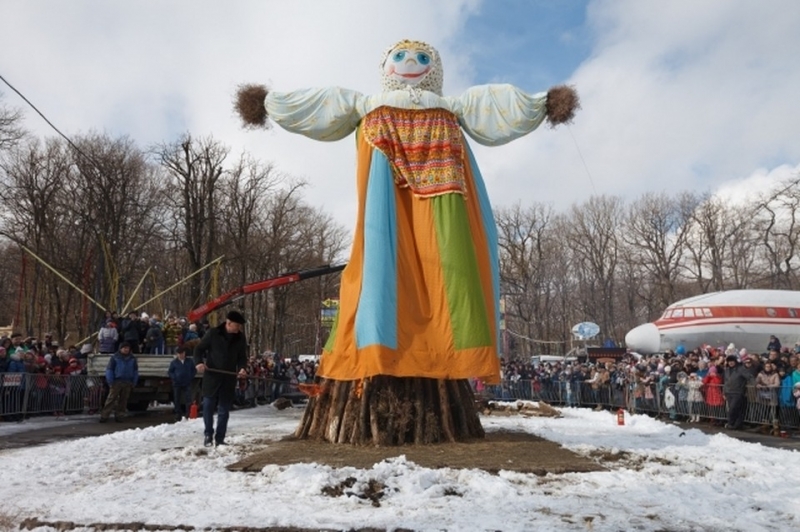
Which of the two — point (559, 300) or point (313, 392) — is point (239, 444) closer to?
point (313, 392)

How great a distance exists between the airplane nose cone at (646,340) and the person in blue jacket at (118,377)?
2229cm

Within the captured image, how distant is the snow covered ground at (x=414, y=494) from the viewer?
4309 millimetres

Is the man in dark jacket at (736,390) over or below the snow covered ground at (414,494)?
over

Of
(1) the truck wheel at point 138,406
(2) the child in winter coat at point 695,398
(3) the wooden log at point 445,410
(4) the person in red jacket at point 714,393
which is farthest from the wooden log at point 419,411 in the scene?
(1) the truck wheel at point 138,406

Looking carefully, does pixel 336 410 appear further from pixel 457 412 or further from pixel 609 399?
pixel 609 399

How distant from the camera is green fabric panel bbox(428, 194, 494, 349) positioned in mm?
7692

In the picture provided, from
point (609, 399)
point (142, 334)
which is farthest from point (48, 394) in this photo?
point (609, 399)

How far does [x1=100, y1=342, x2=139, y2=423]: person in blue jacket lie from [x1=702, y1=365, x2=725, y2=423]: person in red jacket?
12240mm

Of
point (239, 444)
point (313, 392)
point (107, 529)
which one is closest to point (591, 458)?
point (313, 392)

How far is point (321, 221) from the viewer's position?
42.4m

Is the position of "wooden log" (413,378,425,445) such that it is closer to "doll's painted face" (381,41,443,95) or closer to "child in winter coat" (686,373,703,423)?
"doll's painted face" (381,41,443,95)

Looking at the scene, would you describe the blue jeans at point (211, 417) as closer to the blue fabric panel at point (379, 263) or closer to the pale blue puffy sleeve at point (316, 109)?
the blue fabric panel at point (379, 263)

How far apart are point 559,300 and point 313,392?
151 feet

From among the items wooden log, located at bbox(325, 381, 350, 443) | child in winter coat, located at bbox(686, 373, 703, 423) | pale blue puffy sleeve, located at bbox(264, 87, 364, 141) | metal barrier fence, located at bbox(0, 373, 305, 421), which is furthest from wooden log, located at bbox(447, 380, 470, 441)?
child in winter coat, located at bbox(686, 373, 703, 423)
